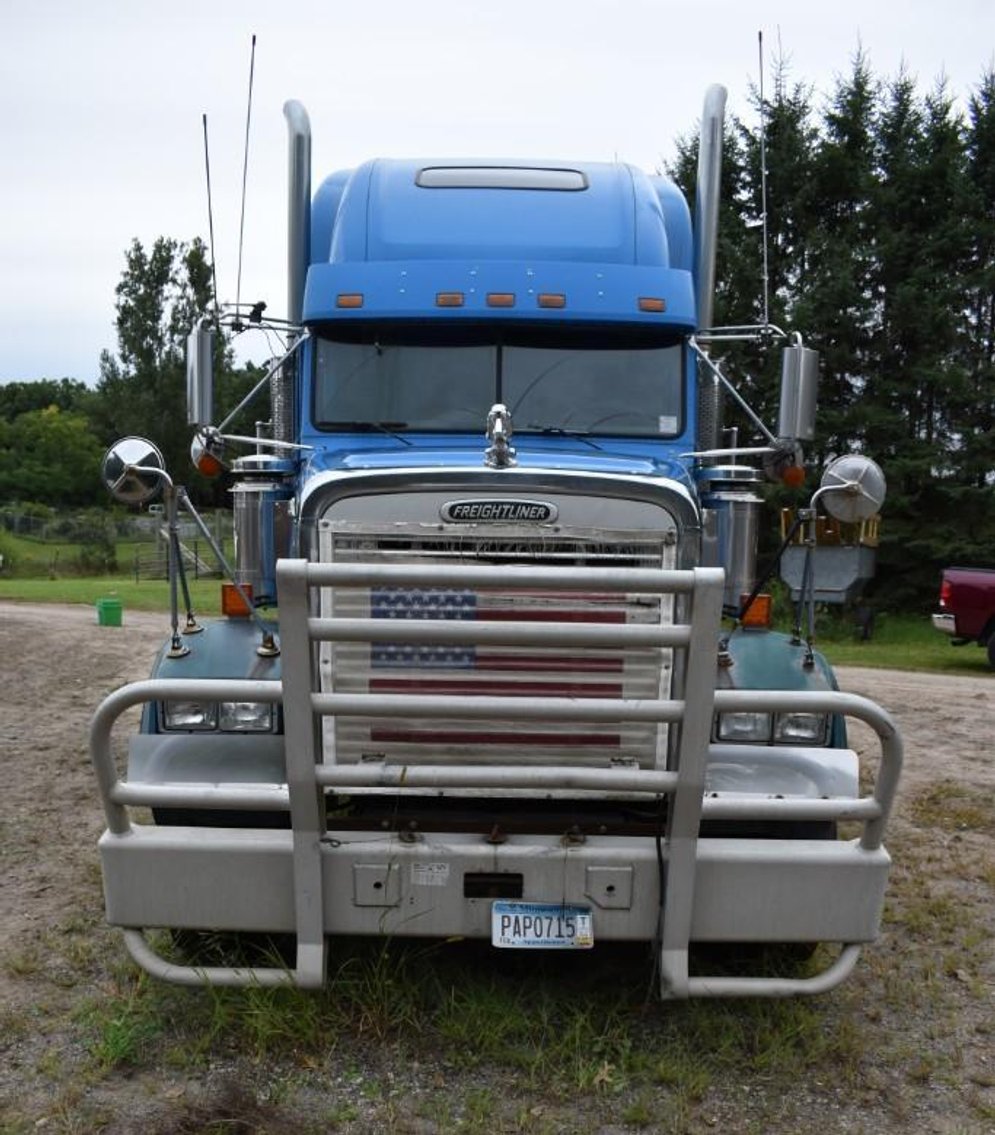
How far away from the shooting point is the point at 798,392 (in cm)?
520

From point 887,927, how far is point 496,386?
3078 mm

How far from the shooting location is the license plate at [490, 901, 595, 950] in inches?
149

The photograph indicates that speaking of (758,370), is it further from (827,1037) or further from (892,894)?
(827,1037)

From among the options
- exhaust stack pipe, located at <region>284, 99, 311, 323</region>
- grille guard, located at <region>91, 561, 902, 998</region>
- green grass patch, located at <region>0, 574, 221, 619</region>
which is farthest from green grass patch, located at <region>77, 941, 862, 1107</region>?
green grass patch, located at <region>0, 574, 221, 619</region>

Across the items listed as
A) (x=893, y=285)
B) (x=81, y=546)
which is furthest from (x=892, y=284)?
(x=81, y=546)

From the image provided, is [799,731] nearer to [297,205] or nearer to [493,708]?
[493,708]

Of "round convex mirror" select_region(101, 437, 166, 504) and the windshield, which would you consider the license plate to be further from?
the windshield

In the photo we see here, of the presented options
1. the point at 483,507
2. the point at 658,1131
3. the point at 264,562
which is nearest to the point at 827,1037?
the point at 658,1131

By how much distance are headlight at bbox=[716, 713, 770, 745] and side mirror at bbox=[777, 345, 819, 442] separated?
1489mm

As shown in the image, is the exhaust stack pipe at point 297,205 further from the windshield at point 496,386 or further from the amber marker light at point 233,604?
the amber marker light at point 233,604

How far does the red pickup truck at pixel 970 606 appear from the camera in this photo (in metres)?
15.1

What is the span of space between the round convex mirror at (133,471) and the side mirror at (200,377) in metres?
0.47

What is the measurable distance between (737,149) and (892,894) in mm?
20225

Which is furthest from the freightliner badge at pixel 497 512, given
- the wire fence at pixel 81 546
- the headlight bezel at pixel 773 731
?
the wire fence at pixel 81 546
